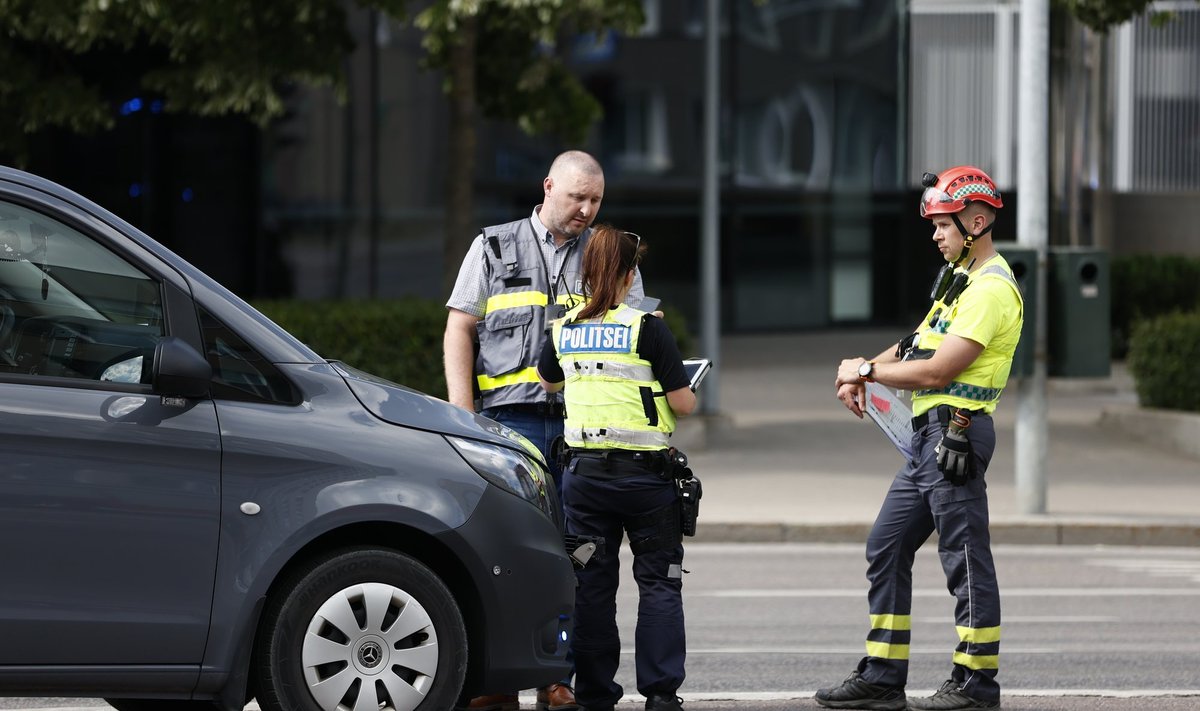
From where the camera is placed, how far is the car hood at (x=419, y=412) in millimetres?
5434

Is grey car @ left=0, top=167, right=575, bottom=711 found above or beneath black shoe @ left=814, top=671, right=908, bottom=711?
above

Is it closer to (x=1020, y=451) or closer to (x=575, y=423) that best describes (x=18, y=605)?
(x=575, y=423)

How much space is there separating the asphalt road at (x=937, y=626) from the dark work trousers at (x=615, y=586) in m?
0.45

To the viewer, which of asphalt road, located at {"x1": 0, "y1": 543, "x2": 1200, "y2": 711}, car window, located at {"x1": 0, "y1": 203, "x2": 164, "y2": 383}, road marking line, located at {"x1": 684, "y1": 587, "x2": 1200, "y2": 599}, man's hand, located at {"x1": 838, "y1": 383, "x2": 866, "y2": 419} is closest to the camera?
car window, located at {"x1": 0, "y1": 203, "x2": 164, "y2": 383}

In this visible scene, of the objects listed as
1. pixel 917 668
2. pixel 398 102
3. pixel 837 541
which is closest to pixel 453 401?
pixel 917 668

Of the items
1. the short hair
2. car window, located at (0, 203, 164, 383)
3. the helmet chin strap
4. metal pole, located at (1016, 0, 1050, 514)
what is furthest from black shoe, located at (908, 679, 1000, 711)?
metal pole, located at (1016, 0, 1050, 514)

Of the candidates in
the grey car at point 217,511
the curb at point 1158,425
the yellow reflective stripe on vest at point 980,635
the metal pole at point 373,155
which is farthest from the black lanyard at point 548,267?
the metal pole at point 373,155

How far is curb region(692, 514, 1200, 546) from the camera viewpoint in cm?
1112

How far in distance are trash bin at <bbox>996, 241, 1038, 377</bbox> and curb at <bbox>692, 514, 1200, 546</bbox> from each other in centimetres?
101

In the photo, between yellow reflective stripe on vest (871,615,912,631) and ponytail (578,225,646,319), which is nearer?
ponytail (578,225,646,319)

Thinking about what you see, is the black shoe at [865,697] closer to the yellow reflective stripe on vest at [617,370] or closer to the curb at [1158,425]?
the yellow reflective stripe on vest at [617,370]

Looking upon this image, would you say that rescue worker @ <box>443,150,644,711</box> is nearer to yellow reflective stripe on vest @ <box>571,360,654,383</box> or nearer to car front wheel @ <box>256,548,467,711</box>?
yellow reflective stripe on vest @ <box>571,360,654,383</box>

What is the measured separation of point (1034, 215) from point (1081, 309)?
2.15 feet

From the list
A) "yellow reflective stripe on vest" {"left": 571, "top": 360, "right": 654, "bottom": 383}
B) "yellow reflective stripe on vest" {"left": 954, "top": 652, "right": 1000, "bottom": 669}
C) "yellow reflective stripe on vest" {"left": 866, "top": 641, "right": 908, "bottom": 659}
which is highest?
"yellow reflective stripe on vest" {"left": 571, "top": 360, "right": 654, "bottom": 383}
